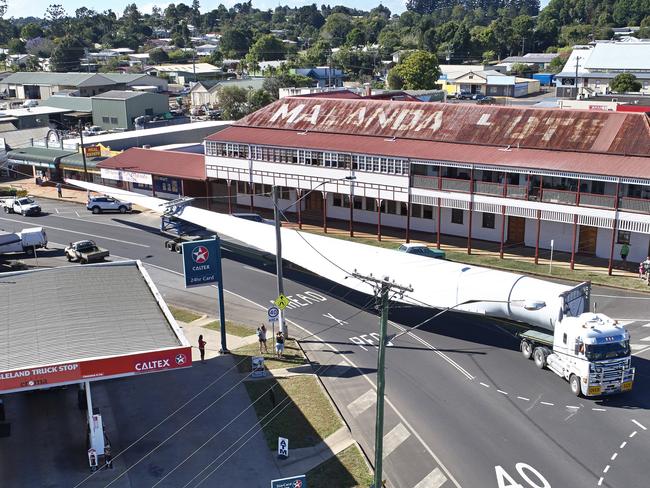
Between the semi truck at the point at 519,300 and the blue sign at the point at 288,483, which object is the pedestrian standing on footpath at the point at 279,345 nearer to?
the semi truck at the point at 519,300

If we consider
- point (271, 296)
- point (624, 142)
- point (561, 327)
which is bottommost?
point (271, 296)

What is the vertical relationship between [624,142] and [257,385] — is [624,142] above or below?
above

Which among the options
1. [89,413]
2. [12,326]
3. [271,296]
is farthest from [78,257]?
[89,413]

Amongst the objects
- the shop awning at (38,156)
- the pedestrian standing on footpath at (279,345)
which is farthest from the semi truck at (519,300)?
the shop awning at (38,156)

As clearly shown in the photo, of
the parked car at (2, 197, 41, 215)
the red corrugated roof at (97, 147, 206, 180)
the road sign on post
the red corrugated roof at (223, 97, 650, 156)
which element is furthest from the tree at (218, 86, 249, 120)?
the road sign on post

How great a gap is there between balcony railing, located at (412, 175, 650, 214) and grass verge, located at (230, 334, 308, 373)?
2002cm

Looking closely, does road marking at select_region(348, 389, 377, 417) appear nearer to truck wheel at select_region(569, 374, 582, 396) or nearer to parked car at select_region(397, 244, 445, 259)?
truck wheel at select_region(569, 374, 582, 396)

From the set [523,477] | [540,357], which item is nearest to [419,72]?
[540,357]

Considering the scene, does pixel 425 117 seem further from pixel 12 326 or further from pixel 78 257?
pixel 12 326

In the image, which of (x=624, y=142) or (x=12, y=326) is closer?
(x=12, y=326)

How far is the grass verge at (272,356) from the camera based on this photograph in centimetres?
3466

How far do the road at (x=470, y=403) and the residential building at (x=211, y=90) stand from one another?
93720 millimetres

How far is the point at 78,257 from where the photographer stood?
51406mm

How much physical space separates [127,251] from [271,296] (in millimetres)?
14899
